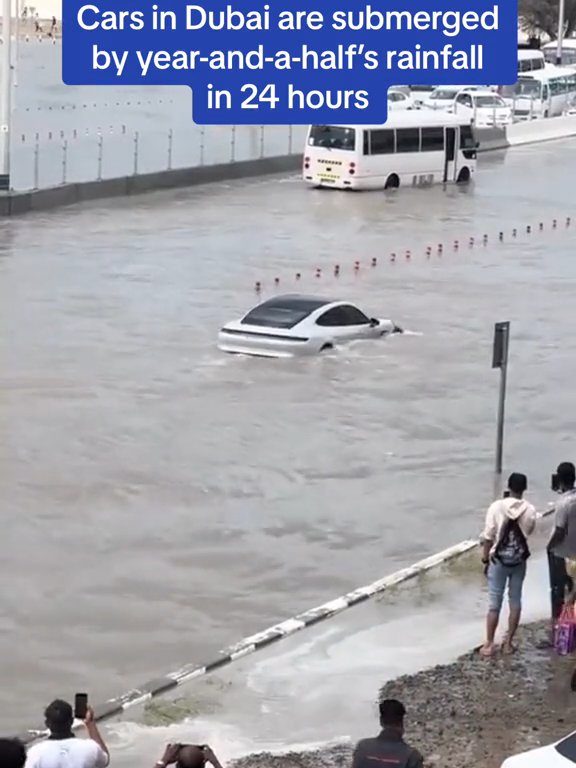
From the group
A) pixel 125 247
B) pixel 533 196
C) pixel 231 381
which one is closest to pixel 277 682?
pixel 231 381

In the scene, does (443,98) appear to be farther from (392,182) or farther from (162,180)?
(162,180)

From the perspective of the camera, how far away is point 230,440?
71.6 ft

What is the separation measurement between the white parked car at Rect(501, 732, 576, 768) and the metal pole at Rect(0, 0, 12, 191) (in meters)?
33.9

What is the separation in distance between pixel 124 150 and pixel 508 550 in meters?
49.8

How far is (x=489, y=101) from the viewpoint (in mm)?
71125

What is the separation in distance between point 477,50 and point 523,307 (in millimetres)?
19005

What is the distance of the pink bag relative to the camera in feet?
42.9

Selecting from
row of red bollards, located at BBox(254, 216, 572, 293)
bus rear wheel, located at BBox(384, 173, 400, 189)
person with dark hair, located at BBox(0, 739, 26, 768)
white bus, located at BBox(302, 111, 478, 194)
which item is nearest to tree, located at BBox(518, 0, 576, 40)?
white bus, located at BBox(302, 111, 478, 194)

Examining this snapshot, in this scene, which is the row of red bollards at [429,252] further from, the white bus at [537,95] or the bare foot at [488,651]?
the white bus at [537,95]

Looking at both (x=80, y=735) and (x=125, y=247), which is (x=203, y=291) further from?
(x=80, y=735)

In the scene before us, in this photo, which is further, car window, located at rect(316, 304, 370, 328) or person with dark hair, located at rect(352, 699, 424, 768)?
car window, located at rect(316, 304, 370, 328)

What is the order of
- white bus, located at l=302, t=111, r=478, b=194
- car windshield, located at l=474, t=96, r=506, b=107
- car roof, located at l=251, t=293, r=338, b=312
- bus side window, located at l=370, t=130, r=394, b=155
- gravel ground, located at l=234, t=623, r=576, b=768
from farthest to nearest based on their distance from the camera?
car windshield, located at l=474, t=96, r=506, b=107 < bus side window, located at l=370, t=130, r=394, b=155 < white bus, located at l=302, t=111, r=478, b=194 < car roof, located at l=251, t=293, r=338, b=312 < gravel ground, located at l=234, t=623, r=576, b=768

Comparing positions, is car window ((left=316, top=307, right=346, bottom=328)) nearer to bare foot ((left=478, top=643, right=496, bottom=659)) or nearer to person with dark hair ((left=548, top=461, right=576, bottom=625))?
person with dark hair ((left=548, top=461, right=576, bottom=625))

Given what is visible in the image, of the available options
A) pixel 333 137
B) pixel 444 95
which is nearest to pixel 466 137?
pixel 333 137
